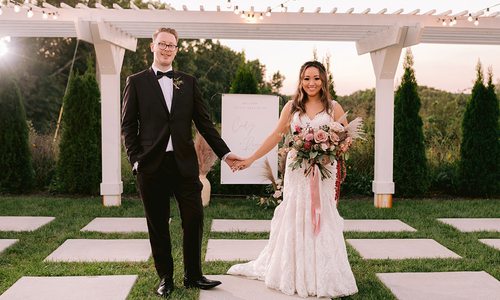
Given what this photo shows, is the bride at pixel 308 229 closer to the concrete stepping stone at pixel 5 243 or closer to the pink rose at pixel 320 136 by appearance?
the pink rose at pixel 320 136

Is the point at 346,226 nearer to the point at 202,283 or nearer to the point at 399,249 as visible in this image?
the point at 399,249

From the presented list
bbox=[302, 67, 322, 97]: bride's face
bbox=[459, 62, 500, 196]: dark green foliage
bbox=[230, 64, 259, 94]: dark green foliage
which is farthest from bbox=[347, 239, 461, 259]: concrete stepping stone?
bbox=[230, 64, 259, 94]: dark green foliage

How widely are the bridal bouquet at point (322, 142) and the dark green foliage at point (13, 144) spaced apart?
21.8 ft

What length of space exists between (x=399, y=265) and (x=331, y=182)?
1.15m

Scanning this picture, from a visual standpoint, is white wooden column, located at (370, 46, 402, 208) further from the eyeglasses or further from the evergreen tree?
the eyeglasses

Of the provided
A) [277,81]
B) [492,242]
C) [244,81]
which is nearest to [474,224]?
[492,242]

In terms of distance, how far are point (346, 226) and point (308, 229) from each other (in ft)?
8.50

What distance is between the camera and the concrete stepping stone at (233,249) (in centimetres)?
473

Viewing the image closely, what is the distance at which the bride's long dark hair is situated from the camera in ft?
12.6

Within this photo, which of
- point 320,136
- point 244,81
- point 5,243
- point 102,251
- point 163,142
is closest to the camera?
point 163,142

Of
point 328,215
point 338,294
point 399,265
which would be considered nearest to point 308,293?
point 338,294

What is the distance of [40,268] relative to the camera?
433 cm

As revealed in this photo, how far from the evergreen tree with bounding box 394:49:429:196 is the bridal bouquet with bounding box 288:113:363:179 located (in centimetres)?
532

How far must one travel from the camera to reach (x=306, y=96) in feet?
13.0
